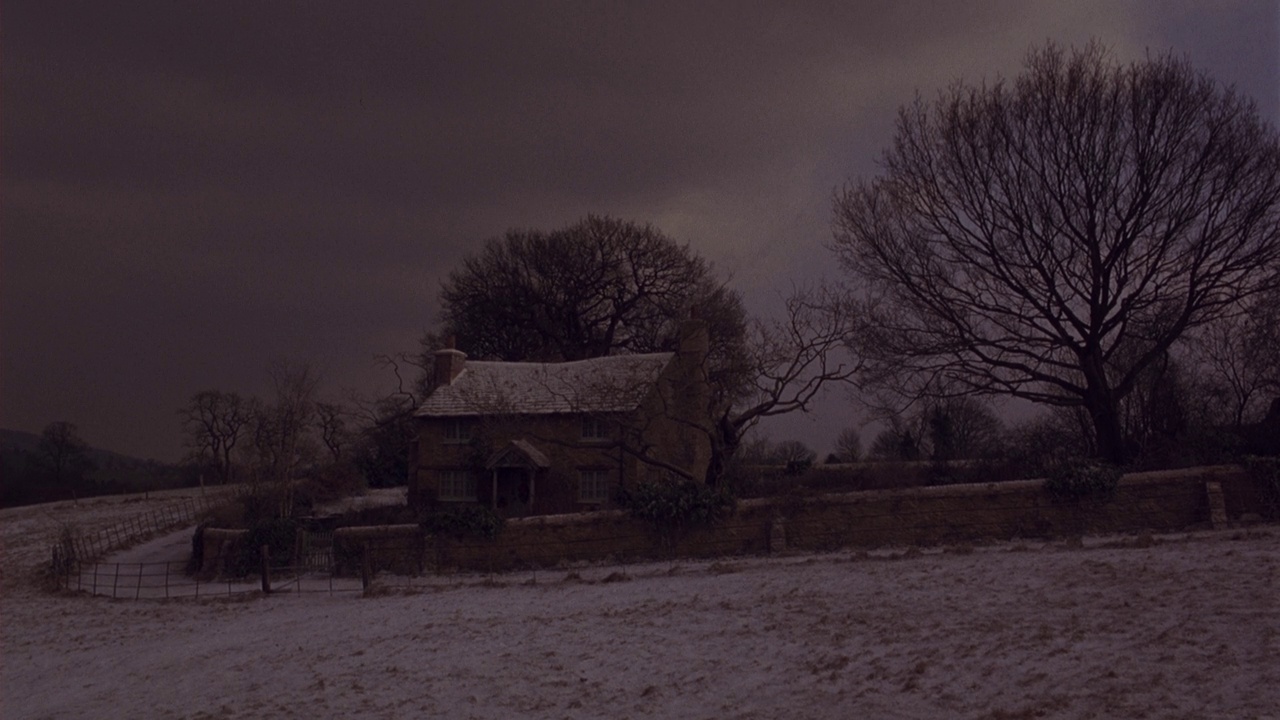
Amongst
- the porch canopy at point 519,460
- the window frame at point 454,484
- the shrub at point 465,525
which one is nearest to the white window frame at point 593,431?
the porch canopy at point 519,460

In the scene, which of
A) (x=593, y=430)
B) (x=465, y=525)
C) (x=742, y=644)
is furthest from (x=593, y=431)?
(x=742, y=644)

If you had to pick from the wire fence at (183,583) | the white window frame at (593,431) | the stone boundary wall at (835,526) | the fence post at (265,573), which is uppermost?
the white window frame at (593,431)

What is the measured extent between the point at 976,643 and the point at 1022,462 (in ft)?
47.2

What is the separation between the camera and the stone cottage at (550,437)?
31.9 metres

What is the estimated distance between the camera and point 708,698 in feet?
38.0

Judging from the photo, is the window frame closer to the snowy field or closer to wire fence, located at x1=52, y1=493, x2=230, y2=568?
wire fence, located at x1=52, y1=493, x2=230, y2=568

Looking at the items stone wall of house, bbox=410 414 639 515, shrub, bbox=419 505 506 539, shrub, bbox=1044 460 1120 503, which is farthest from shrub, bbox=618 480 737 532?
stone wall of house, bbox=410 414 639 515

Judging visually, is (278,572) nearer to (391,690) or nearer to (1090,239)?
(391,690)

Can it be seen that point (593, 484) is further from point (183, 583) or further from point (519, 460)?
point (183, 583)

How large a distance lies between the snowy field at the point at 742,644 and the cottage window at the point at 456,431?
12838mm

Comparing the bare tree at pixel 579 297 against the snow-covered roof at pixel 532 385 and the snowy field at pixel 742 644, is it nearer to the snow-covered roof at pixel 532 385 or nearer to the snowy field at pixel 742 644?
the snow-covered roof at pixel 532 385

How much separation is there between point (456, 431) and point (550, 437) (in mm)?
4315

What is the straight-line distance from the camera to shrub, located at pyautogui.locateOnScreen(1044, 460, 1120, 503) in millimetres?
21078

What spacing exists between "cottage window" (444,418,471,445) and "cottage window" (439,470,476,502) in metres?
1.18
